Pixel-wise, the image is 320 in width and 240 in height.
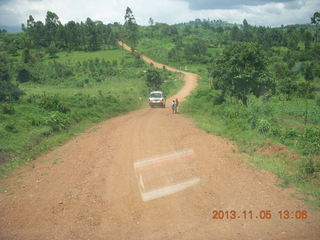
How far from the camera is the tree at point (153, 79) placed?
36.8 metres

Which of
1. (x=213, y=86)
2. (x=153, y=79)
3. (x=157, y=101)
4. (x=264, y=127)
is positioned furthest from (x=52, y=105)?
(x=153, y=79)

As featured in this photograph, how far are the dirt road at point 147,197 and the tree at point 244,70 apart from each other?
1038 centimetres

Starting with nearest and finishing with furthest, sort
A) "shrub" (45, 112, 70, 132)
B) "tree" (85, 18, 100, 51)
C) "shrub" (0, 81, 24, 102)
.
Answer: "shrub" (45, 112, 70, 132), "shrub" (0, 81, 24, 102), "tree" (85, 18, 100, 51)

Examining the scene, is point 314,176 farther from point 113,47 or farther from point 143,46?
point 143,46

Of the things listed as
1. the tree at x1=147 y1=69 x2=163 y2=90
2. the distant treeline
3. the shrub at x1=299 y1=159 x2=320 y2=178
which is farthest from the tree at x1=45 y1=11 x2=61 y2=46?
the shrub at x1=299 y1=159 x2=320 y2=178

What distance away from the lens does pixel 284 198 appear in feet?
24.2

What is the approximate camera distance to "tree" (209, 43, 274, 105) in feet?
68.3

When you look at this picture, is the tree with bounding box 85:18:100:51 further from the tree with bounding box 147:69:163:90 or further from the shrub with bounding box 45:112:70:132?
the shrub with bounding box 45:112:70:132

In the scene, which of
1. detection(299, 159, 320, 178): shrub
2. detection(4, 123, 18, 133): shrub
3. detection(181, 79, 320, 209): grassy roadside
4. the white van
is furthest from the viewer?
the white van

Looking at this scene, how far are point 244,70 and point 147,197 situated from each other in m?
15.9

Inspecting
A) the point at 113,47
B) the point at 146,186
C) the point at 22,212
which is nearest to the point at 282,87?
the point at 146,186

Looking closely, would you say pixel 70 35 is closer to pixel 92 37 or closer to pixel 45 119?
pixel 92 37

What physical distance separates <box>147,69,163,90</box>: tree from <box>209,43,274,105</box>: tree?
15.2 meters

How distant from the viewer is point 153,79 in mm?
37031
